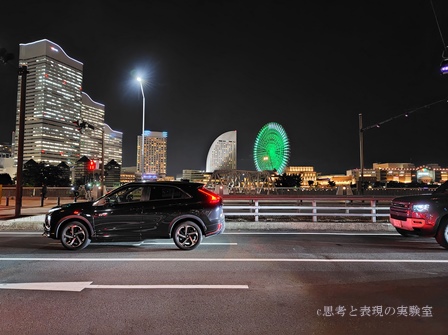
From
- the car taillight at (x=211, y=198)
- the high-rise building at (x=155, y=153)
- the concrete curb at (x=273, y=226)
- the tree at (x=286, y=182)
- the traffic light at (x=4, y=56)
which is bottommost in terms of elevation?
the concrete curb at (x=273, y=226)

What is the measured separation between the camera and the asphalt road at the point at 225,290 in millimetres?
4027

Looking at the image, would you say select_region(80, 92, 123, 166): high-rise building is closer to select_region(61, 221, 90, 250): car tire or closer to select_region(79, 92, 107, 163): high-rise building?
select_region(79, 92, 107, 163): high-rise building

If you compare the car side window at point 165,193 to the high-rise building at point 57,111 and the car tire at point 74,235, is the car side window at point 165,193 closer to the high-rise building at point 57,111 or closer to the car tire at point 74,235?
the car tire at point 74,235

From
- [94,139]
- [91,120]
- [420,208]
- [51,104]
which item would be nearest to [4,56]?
[420,208]

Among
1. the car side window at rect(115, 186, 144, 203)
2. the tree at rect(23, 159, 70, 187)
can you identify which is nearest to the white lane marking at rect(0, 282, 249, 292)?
the car side window at rect(115, 186, 144, 203)

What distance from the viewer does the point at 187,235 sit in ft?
27.9

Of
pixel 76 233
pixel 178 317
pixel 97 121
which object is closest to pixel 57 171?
pixel 97 121

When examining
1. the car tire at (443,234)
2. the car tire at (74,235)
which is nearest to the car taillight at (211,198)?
the car tire at (74,235)

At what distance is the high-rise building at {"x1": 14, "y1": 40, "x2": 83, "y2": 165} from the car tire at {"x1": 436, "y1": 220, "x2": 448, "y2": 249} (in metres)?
128

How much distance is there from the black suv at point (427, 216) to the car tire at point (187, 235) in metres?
5.60

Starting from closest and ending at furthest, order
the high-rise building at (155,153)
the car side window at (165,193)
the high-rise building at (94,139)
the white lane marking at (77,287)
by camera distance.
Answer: the white lane marking at (77,287), the car side window at (165,193), the high-rise building at (155,153), the high-rise building at (94,139)

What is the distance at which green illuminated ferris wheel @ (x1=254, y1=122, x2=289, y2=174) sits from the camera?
51.2 meters

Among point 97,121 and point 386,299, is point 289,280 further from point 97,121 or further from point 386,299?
point 97,121

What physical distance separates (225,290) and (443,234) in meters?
6.43
